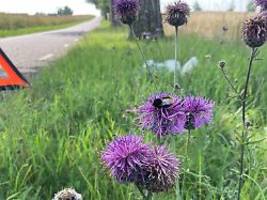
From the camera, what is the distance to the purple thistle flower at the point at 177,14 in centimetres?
220

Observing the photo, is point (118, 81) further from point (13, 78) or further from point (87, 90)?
point (13, 78)

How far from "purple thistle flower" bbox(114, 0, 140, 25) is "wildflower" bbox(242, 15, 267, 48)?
428mm

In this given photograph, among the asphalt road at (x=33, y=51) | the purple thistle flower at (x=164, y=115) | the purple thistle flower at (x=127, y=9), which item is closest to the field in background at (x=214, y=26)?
the asphalt road at (x=33, y=51)

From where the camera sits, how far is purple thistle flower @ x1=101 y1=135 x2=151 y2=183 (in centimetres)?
133

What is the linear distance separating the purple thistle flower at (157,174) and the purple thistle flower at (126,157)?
17 millimetres

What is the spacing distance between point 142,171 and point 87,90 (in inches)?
126

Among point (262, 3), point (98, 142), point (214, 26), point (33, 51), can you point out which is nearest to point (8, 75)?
point (98, 142)

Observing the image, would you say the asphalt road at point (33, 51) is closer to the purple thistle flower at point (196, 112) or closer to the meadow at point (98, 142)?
the meadow at point (98, 142)

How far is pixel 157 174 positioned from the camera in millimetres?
1330

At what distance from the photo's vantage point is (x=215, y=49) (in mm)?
7984

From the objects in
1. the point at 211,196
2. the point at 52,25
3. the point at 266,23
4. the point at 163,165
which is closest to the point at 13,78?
the point at 211,196

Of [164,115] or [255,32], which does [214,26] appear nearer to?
[255,32]

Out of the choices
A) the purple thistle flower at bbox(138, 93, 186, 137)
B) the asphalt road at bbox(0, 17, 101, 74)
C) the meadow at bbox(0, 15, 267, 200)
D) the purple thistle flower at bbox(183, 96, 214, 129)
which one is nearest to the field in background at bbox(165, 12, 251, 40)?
the asphalt road at bbox(0, 17, 101, 74)

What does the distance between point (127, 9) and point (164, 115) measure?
0.77 metres
